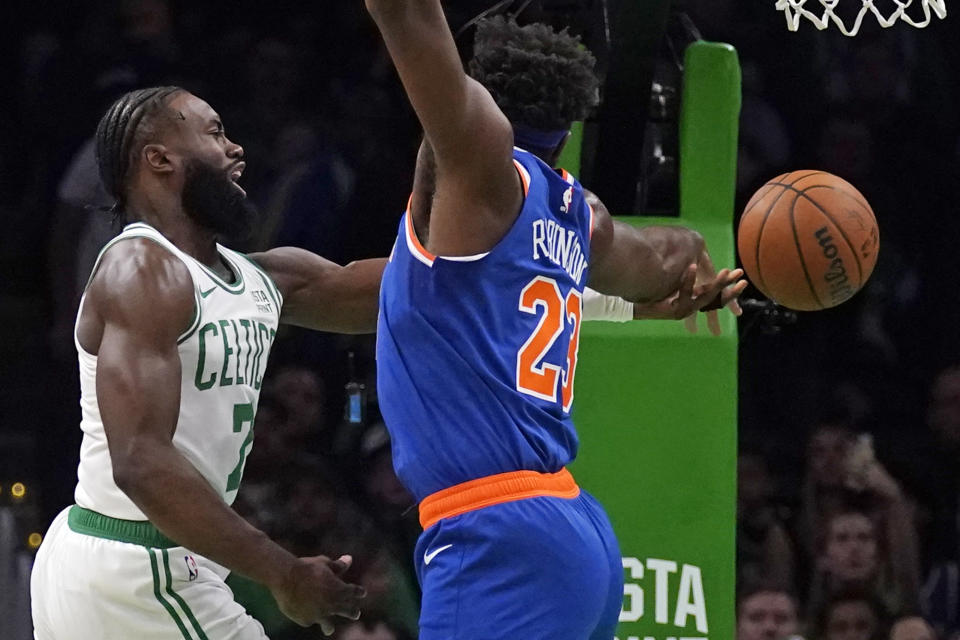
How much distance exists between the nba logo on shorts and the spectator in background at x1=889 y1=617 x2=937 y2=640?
128 inches

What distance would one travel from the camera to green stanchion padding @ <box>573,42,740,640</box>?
13.8ft

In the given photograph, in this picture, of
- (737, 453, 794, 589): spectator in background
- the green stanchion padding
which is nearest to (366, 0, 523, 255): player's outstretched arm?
the green stanchion padding

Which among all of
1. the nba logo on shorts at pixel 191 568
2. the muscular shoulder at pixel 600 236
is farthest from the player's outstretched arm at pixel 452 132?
the nba logo on shorts at pixel 191 568

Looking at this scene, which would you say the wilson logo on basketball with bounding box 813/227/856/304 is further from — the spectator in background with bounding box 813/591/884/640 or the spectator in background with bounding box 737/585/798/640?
the spectator in background with bounding box 813/591/884/640

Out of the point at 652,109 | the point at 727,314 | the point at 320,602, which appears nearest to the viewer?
the point at 320,602

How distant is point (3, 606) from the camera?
5.17m

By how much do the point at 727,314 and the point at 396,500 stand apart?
177 cm

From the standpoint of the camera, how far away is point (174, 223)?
3260 millimetres

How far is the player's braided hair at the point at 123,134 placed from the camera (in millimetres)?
3281

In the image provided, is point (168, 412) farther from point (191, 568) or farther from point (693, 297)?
point (693, 297)

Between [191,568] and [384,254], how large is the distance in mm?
2854

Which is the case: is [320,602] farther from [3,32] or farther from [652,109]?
[3,32]

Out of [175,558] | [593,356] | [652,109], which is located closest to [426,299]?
[175,558]

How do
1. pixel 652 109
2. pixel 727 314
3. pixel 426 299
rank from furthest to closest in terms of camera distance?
pixel 652 109, pixel 727 314, pixel 426 299
